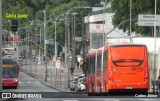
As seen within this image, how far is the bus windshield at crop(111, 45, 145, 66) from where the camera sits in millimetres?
36000

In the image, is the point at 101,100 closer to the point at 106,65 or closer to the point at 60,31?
the point at 106,65

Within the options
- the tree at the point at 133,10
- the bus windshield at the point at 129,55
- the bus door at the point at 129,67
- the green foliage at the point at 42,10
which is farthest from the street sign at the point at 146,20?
the green foliage at the point at 42,10

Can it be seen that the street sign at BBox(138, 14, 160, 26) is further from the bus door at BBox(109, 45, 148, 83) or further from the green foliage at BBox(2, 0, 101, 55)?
the green foliage at BBox(2, 0, 101, 55)

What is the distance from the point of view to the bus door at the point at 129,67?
35938 mm

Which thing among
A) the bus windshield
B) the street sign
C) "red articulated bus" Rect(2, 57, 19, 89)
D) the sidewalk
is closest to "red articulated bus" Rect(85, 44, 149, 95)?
the bus windshield

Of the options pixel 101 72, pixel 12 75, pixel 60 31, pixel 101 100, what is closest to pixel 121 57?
pixel 101 72

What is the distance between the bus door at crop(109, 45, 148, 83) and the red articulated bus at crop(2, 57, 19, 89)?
3116 cm

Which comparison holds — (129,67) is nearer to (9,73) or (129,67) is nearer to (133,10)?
(9,73)

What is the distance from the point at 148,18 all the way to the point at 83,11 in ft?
258

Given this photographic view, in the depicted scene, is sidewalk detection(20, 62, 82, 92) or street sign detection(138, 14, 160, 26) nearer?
street sign detection(138, 14, 160, 26)

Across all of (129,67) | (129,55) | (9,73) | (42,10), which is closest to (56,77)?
(9,73)

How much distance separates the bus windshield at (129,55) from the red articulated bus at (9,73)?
31.0 meters

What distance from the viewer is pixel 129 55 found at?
3609 cm

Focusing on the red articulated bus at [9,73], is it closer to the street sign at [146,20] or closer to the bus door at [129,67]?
the street sign at [146,20]
